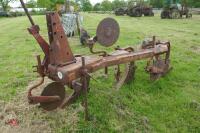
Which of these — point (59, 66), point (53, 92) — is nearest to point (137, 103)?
point (53, 92)

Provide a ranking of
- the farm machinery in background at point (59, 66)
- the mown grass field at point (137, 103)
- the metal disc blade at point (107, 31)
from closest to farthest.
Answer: the farm machinery in background at point (59, 66)
the mown grass field at point (137, 103)
the metal disc blade at point (107, 31)

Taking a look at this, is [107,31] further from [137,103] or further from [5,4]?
[5,4]

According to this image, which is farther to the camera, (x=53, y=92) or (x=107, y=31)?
(x=107, y=31)

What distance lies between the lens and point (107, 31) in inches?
154

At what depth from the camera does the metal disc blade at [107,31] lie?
12.6 feet

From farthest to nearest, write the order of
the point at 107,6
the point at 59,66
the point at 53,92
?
the point at 107,6 < the point at 53,92 < the point at 59,66

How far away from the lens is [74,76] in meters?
2.81

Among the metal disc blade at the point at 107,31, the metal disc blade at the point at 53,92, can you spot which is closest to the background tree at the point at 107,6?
the metal disc blade at the point at 107,31

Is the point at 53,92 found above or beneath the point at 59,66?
beneath

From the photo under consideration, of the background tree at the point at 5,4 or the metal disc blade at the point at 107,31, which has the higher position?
the background tree at the point at 5,4

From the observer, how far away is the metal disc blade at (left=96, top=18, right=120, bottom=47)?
3.83m

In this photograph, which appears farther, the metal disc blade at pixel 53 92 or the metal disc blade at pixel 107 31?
the metal disc blade at pixel 107 31

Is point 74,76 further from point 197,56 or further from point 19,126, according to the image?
point 197,56

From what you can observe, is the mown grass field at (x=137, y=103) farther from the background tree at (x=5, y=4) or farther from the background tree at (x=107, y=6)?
the background tree at (x=107, y=6)
